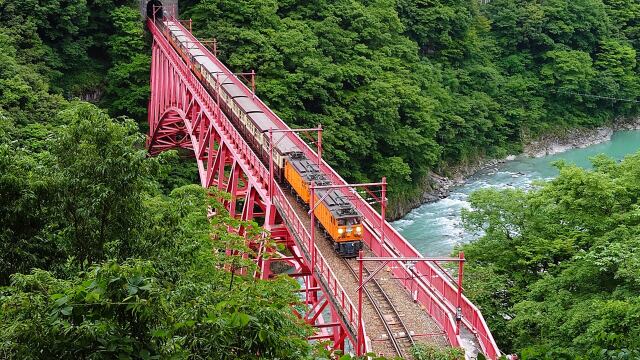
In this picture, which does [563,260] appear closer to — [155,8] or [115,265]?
[115,265]

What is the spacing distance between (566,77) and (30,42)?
1704 inches

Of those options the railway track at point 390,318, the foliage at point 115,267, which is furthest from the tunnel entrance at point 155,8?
the railway track at point 390,318

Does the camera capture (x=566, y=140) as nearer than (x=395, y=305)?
No

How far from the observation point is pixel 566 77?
6625 centimetres

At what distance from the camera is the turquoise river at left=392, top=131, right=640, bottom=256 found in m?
41.1

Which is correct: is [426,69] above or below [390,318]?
above

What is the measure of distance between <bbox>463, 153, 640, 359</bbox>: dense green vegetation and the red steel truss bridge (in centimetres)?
252

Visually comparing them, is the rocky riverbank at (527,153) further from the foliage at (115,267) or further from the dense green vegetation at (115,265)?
the dense green vegetation at (115,265)

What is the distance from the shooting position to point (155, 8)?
50344 mm

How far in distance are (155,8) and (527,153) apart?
29702 mm

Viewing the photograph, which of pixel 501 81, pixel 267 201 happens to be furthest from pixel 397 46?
pixel 267 201

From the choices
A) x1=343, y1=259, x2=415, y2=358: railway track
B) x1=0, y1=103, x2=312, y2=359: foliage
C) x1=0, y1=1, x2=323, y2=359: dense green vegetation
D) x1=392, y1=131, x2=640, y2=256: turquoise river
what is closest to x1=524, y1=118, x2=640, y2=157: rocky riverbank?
x1=392, y1=131, x2=640, y2=256: turquoise river

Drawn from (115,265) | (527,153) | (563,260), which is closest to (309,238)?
(563,260)

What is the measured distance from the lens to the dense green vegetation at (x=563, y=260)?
20.6 meters
